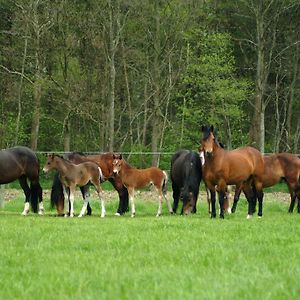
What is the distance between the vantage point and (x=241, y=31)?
132 ft

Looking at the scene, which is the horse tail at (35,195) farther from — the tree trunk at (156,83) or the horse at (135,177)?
the tree trunk at (156,83)

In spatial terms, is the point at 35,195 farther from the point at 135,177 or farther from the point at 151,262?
the point at 151,262

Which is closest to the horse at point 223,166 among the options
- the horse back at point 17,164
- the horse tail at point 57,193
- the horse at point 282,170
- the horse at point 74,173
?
the horse at point 282,170

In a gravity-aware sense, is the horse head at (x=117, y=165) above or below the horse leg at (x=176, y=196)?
above

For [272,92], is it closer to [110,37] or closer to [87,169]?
[110,37]

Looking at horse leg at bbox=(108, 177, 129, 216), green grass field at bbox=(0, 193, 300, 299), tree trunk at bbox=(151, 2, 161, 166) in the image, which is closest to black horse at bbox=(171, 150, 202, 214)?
horse leg at bbox=(108, 177, 129, 216)

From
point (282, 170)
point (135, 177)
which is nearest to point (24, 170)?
point (135, 177)

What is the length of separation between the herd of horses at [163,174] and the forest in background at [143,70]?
12.7 meters

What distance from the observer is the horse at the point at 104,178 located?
725 inches

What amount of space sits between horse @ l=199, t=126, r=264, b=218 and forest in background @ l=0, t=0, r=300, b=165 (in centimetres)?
1469

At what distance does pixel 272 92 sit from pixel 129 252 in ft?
104

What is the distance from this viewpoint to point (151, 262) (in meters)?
7.87

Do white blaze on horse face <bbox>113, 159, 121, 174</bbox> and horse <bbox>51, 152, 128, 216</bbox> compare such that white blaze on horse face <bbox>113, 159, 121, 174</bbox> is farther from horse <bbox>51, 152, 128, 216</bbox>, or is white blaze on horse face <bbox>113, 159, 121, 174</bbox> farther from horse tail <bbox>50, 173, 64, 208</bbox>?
horse tail <bbox>50, 173, 64, 208</bbox>

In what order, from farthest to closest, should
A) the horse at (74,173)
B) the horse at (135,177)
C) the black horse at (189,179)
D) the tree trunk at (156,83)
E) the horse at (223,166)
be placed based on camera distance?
the tree trunk at (156,83)
the horse at (135,177)
the black horse at (189,179)
the horse at (74,173)
the horse at (223,166)
